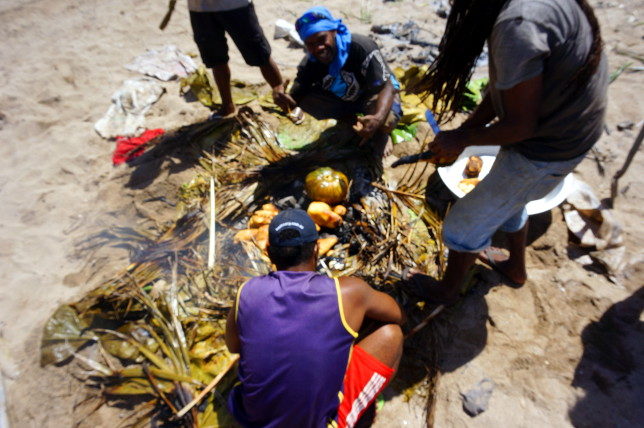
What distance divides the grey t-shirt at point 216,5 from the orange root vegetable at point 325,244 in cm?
255

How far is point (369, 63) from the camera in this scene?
3266 millimetres

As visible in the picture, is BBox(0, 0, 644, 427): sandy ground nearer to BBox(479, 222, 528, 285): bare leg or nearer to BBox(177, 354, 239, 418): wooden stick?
BBox(479, 222, 528, 285): bare leg

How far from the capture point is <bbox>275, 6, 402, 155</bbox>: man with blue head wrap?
3062mm

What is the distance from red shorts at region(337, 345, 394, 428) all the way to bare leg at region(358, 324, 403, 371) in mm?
39

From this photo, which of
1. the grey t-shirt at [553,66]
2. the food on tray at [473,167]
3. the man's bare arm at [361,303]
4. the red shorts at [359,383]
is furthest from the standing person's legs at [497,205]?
the food on tray at [473,167]

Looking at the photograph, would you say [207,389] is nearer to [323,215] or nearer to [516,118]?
[323,215]

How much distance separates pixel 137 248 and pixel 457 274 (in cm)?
266

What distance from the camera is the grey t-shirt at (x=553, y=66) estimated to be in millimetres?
1248

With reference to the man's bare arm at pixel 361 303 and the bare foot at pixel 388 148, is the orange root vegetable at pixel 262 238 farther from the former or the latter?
the bare foot at pixel 388 148

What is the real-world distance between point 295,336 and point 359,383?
22.9 inches

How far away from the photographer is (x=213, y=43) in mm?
3795

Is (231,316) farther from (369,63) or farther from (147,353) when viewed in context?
(369,63)

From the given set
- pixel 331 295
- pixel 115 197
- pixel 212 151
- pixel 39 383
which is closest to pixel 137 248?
pixel 115 197

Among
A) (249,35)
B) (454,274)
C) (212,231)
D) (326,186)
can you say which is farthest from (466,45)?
(249,35)
